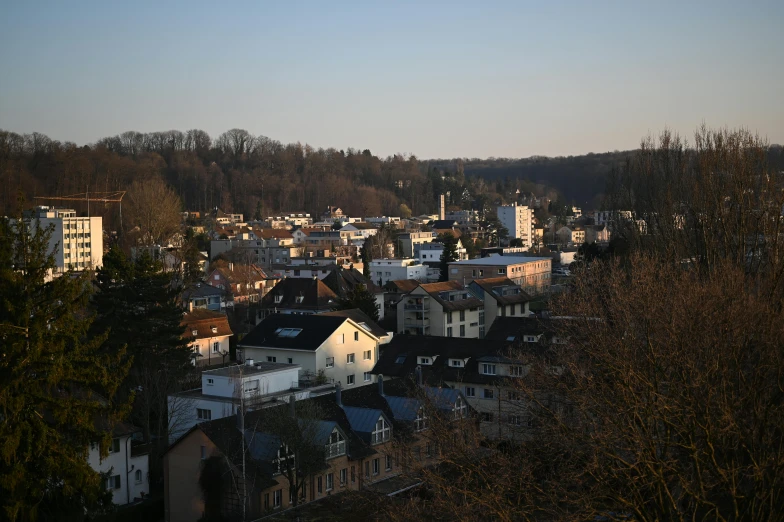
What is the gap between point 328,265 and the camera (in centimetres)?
3616

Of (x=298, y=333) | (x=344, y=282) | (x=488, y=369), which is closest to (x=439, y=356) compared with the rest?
(x=488, y=369)

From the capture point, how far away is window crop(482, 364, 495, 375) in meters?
16.2

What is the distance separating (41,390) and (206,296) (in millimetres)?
20425

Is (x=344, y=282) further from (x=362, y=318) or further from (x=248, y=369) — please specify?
(x=248, y=369)

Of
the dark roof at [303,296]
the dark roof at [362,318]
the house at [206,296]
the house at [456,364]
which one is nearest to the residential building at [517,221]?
the house at [206,296]

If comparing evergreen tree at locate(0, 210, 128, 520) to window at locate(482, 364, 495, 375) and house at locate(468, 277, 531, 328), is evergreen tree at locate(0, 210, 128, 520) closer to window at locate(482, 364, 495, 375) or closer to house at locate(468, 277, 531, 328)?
window at locate(482, 364, 495, 375)

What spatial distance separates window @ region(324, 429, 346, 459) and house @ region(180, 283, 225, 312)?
624 inches

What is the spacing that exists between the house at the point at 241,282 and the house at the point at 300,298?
10.3ft

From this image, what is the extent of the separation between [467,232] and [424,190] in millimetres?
21060

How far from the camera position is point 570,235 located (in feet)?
195

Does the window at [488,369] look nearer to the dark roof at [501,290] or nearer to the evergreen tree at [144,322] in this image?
the evergreen tree at [144,322]

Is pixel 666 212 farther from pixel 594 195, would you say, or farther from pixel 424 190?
pixel 594 195

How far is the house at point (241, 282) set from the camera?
30.2 meters

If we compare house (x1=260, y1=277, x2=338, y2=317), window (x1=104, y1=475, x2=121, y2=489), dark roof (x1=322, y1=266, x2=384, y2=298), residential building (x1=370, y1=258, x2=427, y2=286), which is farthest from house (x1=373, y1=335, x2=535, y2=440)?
residential building (x1=370, y1=258, x2=427, y2=286)
